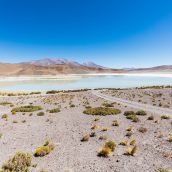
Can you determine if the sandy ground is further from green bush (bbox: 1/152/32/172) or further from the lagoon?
the lagoon

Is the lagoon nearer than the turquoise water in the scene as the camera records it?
No

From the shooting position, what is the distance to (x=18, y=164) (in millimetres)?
8508

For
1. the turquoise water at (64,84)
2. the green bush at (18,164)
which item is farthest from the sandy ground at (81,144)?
the turquoise water at (64,84)

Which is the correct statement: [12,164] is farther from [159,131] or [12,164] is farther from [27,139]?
[159,131]

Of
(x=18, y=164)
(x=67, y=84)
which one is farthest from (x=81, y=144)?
(x=67, y=84)

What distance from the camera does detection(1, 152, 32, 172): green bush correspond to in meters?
8.16

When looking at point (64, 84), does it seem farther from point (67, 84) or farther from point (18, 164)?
point (18, 164)

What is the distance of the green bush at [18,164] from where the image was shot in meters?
8.16

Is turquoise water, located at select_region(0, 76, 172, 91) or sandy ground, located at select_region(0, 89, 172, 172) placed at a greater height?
turquoise water, located at select_region(0, 76, 172, 91)

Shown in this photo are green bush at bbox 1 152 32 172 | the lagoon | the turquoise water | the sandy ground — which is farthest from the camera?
the lagoon

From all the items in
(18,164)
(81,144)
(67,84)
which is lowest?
(81,144)

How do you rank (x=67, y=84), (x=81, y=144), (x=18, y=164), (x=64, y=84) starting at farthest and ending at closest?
1. (x=64, y=84)
2. (x=67, y=84)
3. (x=81, y=144)
4. (x=18, y=164)

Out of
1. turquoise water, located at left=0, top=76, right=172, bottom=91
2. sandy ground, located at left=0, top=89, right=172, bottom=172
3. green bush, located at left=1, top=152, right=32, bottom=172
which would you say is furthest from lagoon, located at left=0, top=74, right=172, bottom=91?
green bush, located at left=1, top=152, right=32, bottom=172

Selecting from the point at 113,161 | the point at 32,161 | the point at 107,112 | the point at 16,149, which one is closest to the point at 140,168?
the point at 113,161
